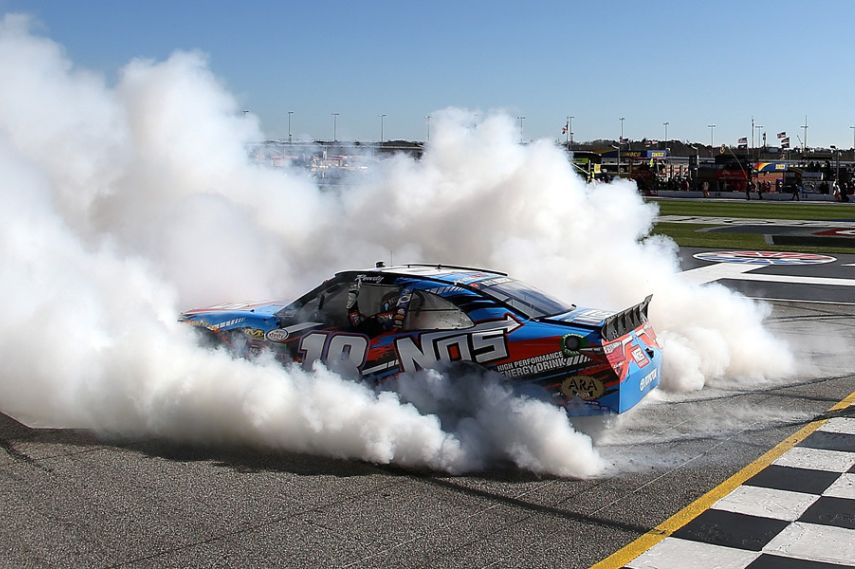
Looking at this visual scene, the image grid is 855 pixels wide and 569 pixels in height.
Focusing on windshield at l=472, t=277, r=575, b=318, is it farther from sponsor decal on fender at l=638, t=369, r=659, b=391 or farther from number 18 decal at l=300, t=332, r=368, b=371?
number 18 decal at l=300, t=332, r=368, b=371

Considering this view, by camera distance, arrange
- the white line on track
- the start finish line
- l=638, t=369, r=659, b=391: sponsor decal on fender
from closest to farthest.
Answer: l=638, t=369, r=659, b=391: sponsor decal on fender, the white line on track, the start finish line

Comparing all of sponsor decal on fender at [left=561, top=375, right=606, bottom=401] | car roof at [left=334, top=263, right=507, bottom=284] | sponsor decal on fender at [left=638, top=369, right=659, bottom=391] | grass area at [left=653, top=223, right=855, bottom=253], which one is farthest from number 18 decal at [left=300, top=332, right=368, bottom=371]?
grass area at [left=653, top=223, right=855, bottom=253]

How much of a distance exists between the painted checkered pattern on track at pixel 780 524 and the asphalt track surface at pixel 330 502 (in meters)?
0.22

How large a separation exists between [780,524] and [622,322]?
2032mm

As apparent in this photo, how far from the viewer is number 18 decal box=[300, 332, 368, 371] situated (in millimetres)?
6875

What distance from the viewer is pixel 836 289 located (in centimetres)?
1562

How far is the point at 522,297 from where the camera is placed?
7039 millimetres

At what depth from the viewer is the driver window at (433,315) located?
6740mm

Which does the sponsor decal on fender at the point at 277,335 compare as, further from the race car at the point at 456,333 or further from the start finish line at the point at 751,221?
the start finish line at the point at 751,221

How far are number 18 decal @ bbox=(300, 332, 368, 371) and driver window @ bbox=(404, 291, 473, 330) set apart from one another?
40 cm

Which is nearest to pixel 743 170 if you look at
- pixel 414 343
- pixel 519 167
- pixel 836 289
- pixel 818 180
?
pixel 818 180

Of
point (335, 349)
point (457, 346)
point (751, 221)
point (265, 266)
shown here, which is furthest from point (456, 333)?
point (751, 221)

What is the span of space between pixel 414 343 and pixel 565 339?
43.9 inches

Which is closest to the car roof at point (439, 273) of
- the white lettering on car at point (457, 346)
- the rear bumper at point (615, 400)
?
the white lettering on car at point (457, 346)
